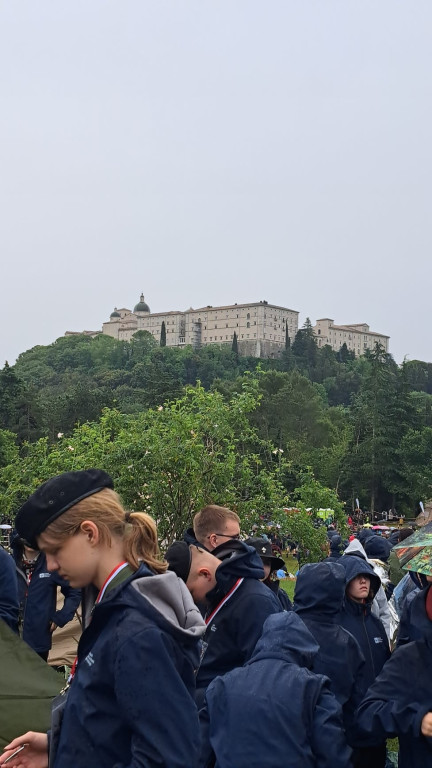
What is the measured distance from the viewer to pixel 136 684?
80.7 inches

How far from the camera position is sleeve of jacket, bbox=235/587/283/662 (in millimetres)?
3832

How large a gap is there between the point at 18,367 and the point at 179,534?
141004 mm

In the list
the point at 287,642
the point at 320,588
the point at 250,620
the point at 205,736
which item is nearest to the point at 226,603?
the point at 250,620

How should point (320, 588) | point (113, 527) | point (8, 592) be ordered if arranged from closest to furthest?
point (113, 527)
point (320, 588)
point (8, 592)

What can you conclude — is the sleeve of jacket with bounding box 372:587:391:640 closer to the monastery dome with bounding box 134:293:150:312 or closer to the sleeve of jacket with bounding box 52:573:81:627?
the sleeve of jacket with bounding box 52:573:81:627

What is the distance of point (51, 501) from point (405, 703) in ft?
5.82

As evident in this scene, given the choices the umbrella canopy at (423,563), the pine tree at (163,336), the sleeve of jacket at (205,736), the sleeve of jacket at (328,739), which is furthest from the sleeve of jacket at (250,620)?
the pine tree at (163,336)

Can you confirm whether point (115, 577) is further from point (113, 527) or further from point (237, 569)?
point (237, 569)

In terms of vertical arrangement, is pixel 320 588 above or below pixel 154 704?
below

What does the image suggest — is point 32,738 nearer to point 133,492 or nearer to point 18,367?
point 133,492

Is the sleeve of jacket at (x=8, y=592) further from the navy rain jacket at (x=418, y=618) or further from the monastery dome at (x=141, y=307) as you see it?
the monastery dome at (x=141, y=307)

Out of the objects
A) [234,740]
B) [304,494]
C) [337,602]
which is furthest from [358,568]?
[304,494]

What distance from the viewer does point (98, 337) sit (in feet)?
522

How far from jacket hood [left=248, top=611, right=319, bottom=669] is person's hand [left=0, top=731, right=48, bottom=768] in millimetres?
994
